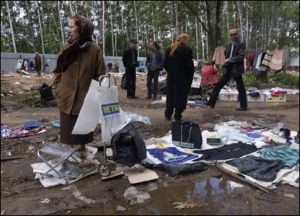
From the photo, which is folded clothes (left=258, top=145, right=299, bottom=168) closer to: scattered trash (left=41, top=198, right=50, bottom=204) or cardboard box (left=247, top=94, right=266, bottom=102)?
scattered trash (left=41, top=198, right=50, bottom=204)

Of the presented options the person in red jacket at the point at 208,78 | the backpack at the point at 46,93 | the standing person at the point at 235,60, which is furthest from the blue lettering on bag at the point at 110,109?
the person in red jacket at the point at 208,78

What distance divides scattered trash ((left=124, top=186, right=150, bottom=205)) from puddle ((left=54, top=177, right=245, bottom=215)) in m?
0.06

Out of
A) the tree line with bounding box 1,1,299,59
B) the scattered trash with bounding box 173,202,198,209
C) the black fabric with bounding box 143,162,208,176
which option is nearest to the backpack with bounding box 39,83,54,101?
the black fabric with bounding box 143,162,208,176

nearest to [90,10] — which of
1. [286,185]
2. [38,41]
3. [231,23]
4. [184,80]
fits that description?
[38,41]

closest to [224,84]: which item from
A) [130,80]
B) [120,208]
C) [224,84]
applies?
[224,84]

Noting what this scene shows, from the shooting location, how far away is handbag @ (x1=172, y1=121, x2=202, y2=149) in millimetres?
5786

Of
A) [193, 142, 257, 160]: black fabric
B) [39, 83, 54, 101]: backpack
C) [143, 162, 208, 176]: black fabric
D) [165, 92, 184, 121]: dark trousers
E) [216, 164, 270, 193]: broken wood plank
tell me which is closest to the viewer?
[216, 164, 270, 193]: broken wood plank

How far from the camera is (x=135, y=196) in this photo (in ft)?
13.4

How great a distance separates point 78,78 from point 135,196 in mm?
1421

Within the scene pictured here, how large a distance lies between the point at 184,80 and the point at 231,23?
36.3 m

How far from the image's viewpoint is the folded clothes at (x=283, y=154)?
13.3 ft

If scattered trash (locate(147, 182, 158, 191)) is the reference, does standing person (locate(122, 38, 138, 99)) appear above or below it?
above

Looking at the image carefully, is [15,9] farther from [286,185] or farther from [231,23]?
[286,185]

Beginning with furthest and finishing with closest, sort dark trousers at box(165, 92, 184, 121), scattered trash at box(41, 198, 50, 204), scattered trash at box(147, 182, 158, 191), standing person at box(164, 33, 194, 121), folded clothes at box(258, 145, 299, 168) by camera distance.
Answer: dark trousers at box(165, 92, 184, 121) → standing person at box(164, 33, 194, 121) → scattered trash at box(147, 182, 158, 191) → folded clothes at box(258, 145, 299, 168) → scattered trash at box(41, 198, 50, 204)
